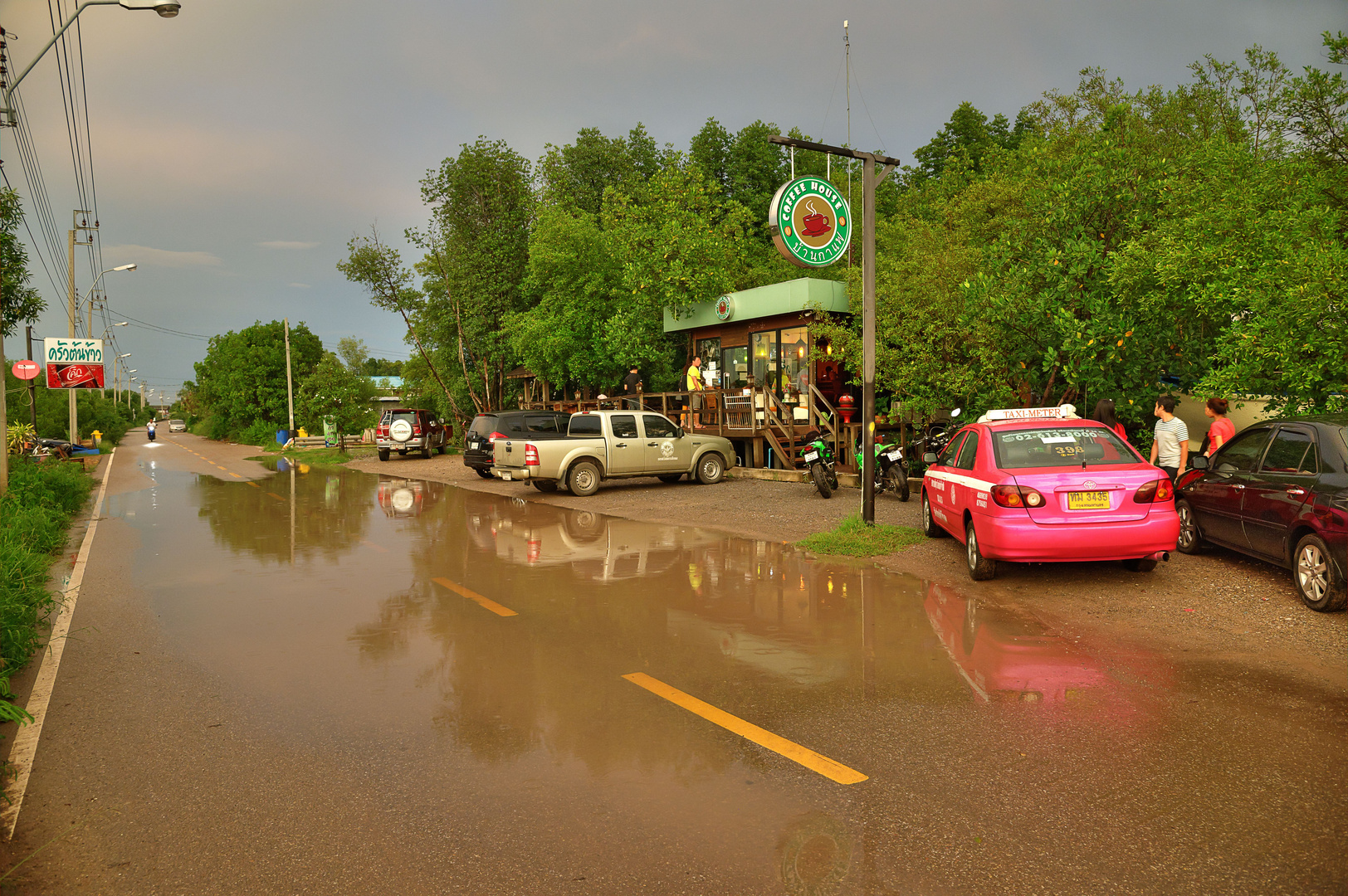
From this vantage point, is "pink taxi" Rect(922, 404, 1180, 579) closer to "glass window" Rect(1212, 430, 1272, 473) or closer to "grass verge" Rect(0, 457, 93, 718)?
"glass window" Rect(1212, 430, 1272, 473)

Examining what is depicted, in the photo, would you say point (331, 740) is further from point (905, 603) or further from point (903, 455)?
point (903, 455)

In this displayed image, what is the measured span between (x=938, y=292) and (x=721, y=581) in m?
9.73

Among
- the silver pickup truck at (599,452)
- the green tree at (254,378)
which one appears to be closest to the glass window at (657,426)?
the silver pickup truck at (599,452)

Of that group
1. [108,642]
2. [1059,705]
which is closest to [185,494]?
[108,642]

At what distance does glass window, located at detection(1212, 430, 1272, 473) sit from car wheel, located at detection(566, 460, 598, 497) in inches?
462

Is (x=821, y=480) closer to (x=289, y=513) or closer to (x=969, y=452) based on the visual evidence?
(x=969, y=452)

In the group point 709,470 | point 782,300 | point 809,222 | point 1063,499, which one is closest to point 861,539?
point 1063,499

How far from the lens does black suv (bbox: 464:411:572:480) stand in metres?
21.8

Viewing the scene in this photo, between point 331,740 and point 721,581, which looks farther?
point 721,581

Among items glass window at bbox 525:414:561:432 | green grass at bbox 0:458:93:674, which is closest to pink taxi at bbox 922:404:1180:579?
green grass at bbox 0:458:93:674

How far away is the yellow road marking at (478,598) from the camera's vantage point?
782cm

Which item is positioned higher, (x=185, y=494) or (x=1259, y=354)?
(x=1259, y=354)

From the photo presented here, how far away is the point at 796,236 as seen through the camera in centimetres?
1474

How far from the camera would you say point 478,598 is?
27.6ft
